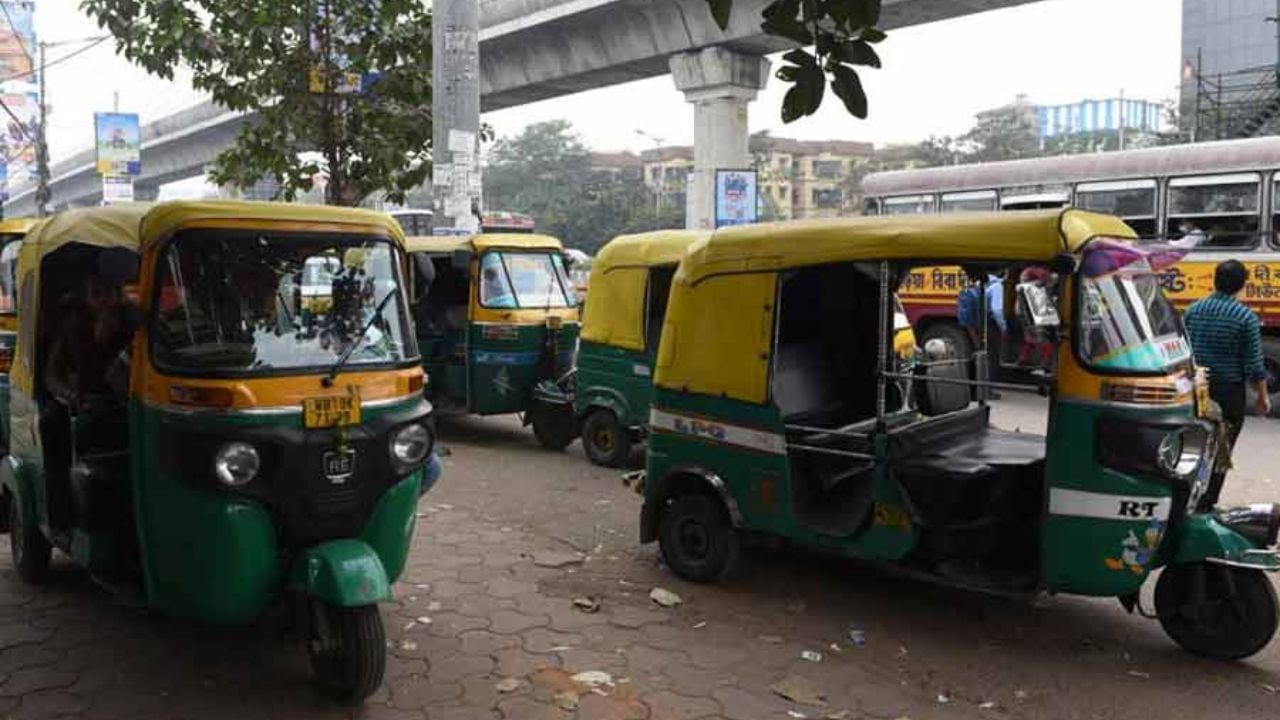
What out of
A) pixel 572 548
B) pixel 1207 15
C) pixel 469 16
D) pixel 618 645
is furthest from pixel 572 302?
pixel 1207 15

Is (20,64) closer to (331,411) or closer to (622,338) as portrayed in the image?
(622,338)

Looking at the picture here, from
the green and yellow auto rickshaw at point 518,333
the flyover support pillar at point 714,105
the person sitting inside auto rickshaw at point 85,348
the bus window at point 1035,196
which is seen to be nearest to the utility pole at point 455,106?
the green and yellow auto rickshaw at point 518,333

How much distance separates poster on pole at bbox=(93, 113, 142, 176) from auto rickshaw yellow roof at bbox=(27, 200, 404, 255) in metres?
31.0

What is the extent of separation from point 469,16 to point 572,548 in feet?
19.0

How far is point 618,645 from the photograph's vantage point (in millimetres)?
5000

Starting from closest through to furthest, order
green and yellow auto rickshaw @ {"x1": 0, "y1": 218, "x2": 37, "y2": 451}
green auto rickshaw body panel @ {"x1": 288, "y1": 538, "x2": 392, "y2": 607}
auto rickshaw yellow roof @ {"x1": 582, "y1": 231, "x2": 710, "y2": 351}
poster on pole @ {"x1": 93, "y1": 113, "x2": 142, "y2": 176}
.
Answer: green auto rickshaw body panel @ {"x1": 288, "y1": 538, "x2": 392, "y2": 607}
green and yellow auto rickshaw @ {"x1": 0, "y1": 218, "x2": 37, "y2": 451}
auto rickshaw yellow roof @ {"x1": 582, "y1": 231, "x2": 710, "y2": 351}
poster on pole @ {"x1": 93, "y1": 113, "x2": 142, "y2": 176}

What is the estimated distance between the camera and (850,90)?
310 cm

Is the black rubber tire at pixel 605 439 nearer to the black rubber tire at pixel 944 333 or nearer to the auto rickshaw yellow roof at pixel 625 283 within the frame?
the auto rickshaw yellow roof at pixel 625 283

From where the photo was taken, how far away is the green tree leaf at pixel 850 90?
10.2 ft

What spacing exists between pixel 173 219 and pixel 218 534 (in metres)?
1.23

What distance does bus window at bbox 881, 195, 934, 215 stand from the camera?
630 inches

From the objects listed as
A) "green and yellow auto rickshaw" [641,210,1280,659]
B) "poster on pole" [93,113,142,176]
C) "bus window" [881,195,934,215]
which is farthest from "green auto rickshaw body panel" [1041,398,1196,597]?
"poster on pole" [93,113,142,176]

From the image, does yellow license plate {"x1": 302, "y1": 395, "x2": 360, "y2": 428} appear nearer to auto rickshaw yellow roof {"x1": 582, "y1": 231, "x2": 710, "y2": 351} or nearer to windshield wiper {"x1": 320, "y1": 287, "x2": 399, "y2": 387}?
windshield wiper {"x1": 320, "y1": 287, "x2": 399, "y2": 387}

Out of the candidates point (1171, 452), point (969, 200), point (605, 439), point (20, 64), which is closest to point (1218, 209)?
point (969, 200)
